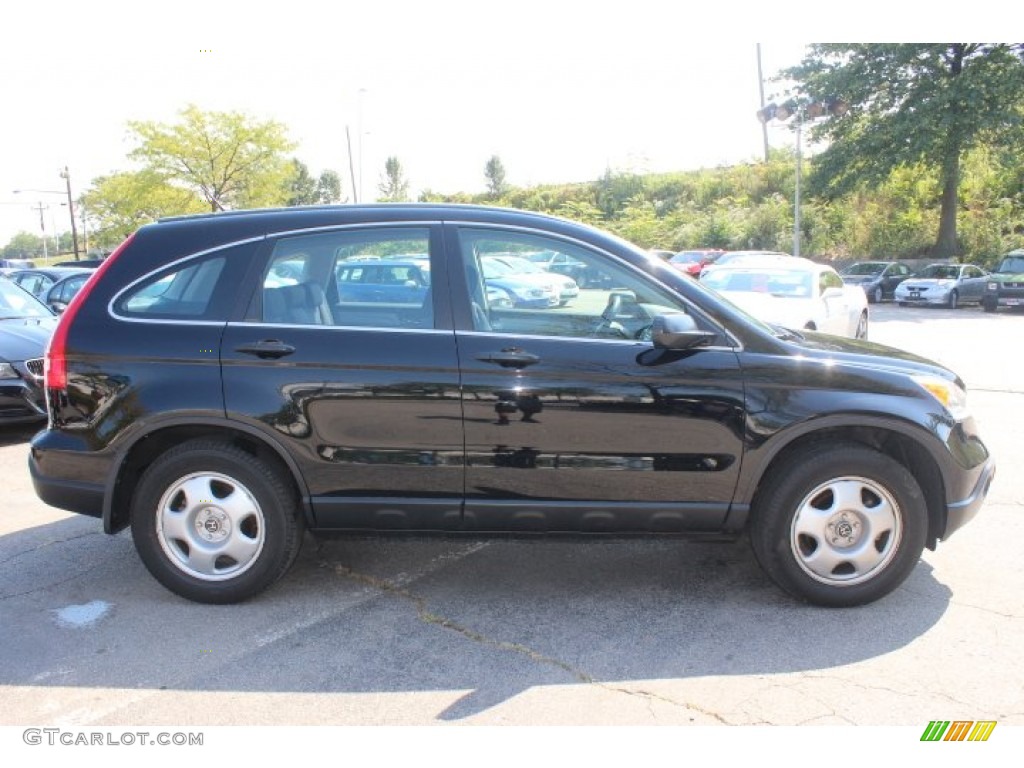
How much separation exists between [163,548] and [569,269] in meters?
2.36

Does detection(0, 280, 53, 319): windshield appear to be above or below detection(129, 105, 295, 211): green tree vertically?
below

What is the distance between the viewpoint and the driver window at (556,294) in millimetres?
3617

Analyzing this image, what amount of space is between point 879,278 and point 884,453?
25.2 m

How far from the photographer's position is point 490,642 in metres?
3.40

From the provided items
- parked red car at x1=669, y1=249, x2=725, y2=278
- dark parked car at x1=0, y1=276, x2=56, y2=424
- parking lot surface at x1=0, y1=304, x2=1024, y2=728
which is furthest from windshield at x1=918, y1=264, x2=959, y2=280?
dark parked car at x1=0, y1=276, x2=56, y2=424

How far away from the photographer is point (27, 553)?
14.7 feet

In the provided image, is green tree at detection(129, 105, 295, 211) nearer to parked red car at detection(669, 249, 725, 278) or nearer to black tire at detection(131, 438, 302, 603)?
parked red car at detection(669, 249, 725, 278)

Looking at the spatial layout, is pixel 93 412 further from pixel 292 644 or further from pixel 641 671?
pixel 641 671

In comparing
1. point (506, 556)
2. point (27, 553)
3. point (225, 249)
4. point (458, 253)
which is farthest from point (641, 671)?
point (27, 553)

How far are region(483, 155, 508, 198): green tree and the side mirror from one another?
59536 mm

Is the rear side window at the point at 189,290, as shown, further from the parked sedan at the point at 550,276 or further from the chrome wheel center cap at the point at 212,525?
the parked sedan at the point at 550,276

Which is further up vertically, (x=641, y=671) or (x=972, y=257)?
(x=972, y=257)

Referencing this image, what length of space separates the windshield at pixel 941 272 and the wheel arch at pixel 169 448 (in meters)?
24.6

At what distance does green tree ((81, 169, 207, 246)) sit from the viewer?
34219mm
